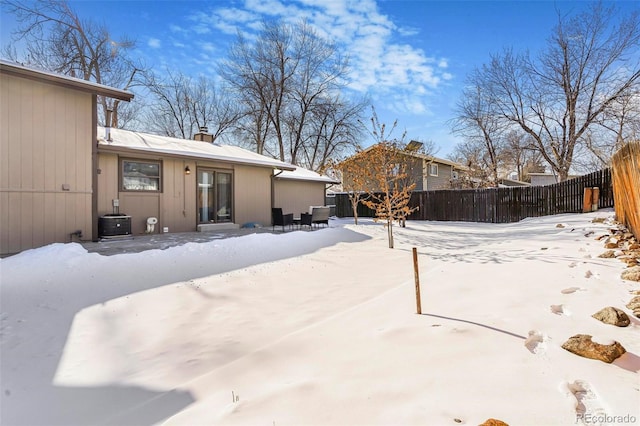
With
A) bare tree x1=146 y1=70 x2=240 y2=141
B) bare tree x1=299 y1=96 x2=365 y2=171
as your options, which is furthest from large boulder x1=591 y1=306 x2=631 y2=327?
bare tree x1=146 y1=70 x2=240 y2=141

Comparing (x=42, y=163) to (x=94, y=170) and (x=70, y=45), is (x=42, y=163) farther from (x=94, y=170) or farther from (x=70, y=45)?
(x=70, y=45)

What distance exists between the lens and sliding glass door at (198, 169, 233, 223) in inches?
403

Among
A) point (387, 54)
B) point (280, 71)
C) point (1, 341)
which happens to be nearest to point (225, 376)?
point (1, 341)

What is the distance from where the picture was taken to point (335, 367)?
7.84ft

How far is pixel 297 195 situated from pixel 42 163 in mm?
9158

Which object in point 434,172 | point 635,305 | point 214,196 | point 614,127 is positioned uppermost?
point 614,127

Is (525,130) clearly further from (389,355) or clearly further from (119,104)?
(119,104)

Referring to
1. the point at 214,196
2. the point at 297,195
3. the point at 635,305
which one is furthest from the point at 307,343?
the point at 297,195

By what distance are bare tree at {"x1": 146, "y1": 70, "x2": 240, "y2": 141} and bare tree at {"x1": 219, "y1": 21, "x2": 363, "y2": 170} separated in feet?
7.05

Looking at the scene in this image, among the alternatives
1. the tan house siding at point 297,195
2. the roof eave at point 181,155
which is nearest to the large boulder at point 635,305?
the roof eave at point 181,155

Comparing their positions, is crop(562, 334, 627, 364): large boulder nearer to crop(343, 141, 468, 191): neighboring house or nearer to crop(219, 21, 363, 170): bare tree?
crop(343, 141, 468, 191): neighboring house

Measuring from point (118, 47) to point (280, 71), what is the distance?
9823mm

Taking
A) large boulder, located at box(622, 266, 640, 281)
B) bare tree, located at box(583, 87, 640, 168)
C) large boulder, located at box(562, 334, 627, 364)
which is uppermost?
bare tree, located at box(583, 87, 640, 168)

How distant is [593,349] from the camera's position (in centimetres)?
206
